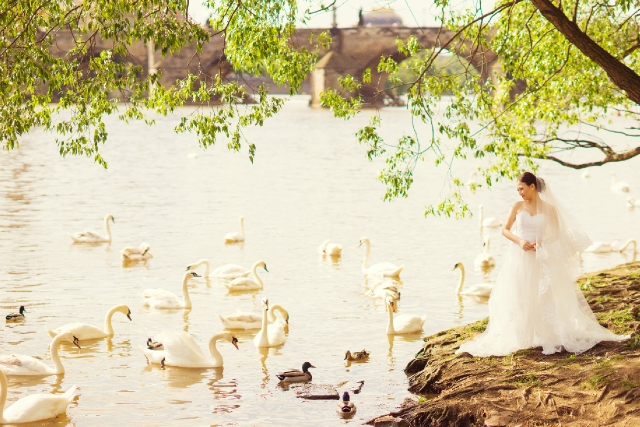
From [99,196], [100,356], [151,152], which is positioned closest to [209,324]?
[100,356]

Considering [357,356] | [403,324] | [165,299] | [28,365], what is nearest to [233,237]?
[165,299]

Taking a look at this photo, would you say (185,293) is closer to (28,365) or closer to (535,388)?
(28,365)

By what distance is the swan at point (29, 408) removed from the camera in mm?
9586

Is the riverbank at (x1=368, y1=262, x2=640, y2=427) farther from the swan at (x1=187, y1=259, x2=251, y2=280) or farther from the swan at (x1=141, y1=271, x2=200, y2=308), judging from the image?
the swan at (x1=187, y1=259, x2=251, y2=280)

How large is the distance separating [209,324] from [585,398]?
7.39 meters

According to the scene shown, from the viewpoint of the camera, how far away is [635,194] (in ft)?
109

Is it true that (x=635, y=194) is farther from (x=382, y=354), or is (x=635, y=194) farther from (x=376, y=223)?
(x=382, y=354)

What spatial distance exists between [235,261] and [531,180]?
11.6 m

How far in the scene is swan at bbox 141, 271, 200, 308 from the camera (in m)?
15.2

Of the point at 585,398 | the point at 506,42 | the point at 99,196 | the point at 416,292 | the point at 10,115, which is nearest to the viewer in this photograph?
the point at 585,398

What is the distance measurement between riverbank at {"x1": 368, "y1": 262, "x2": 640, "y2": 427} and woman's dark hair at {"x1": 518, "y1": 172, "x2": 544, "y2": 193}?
167 cm

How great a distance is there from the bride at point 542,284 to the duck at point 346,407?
149cm

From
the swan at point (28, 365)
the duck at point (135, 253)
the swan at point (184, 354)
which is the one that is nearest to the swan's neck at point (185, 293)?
the swan at point (184, 354)

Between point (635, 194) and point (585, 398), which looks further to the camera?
point (635, 194)
